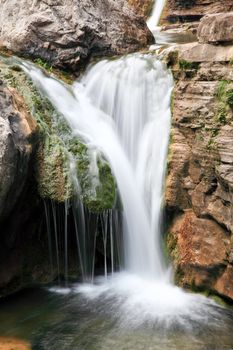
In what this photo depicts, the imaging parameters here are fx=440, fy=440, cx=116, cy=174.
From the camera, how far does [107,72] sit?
→ 28.7 ft

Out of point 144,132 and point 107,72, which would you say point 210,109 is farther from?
point 107,72

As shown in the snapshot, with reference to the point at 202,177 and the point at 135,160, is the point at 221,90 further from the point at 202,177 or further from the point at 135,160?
the point at 135,160

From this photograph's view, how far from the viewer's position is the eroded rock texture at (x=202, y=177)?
628 centimetres

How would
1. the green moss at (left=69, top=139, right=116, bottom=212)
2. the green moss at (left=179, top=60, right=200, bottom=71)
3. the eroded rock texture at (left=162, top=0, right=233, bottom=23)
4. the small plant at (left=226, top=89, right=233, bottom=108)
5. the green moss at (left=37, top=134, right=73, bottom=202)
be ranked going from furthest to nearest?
the eroded rock texture at (left=162, top=0, right=233, bottom=23) → the green moss at (left=179, top=60, right=200, bottom=71) → the green moss at (left=69, top=139, right=116, bottom=212) → the green moss at (left=37, top=134, right=73, bottom=202) → the small plant at (left=226, top=89, right=233, bottom=108)

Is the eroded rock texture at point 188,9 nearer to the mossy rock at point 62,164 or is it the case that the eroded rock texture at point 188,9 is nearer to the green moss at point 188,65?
the green moss at point 188,65

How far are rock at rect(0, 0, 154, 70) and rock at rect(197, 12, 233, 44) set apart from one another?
324cm

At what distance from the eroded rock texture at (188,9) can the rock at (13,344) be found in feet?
46.6

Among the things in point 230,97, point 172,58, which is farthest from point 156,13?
point 230,97

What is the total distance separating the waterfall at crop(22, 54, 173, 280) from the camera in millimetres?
7074

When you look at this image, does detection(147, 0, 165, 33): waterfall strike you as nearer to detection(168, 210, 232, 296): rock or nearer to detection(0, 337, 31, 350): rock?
detection(168, 210, 232, 296): rock

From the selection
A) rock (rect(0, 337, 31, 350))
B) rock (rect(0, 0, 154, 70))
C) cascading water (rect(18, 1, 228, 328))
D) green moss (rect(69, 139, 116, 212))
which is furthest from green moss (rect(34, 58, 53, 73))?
rock (rect(0, 337, 31, 350))

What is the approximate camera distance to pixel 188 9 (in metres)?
16.9

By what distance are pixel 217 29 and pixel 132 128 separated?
2168 millimetres

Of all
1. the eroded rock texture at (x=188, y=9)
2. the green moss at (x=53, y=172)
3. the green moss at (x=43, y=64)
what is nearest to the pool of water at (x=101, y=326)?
the green moss at (x=53, y=172)
